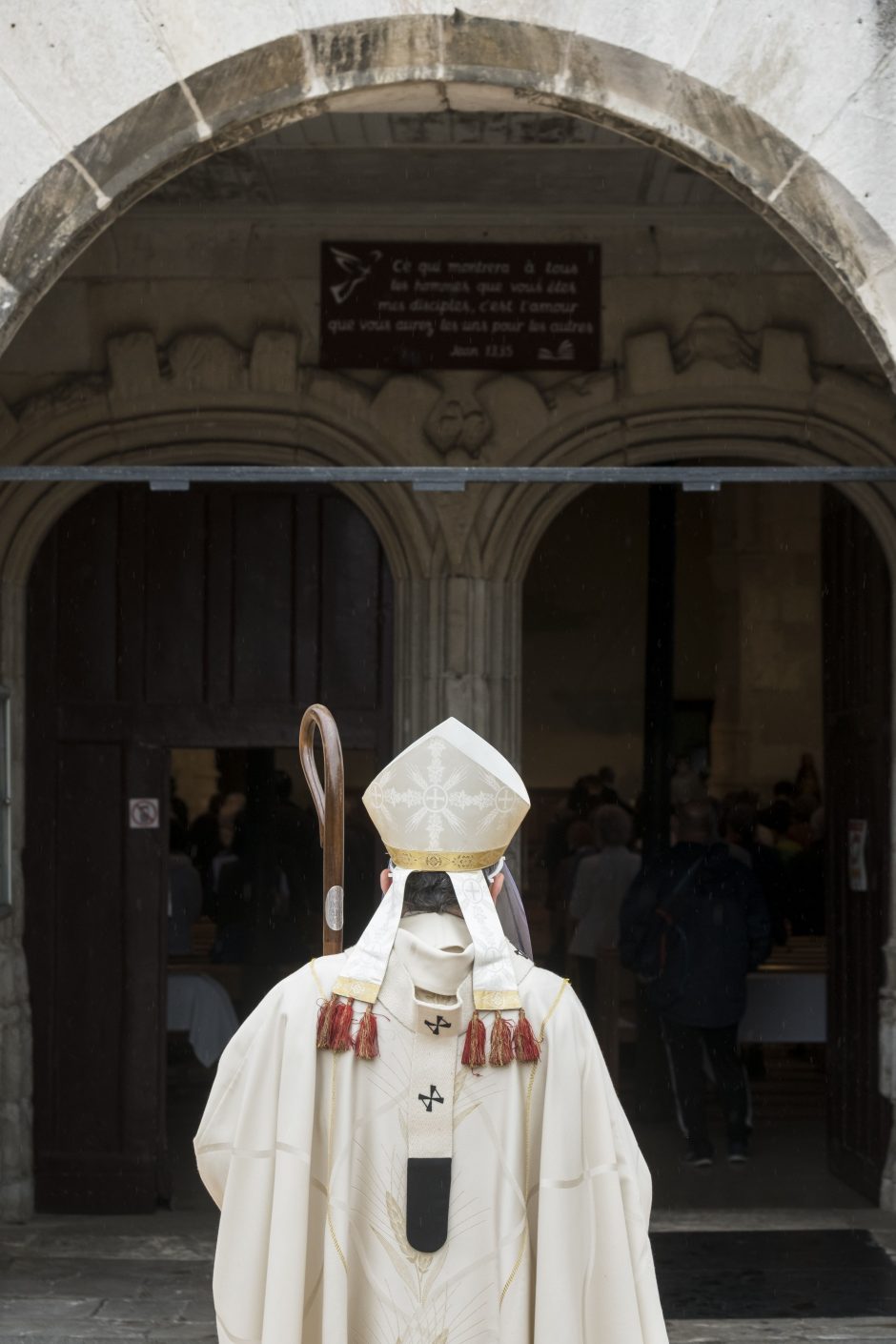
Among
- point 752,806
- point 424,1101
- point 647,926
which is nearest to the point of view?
point 424,1101

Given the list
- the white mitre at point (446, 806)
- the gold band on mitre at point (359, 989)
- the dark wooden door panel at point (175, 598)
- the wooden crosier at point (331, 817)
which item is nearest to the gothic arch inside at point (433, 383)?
the dark wooden door panel at point (175, 598)

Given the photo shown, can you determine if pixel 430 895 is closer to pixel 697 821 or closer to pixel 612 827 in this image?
pixel 697 821

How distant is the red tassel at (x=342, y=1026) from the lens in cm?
315

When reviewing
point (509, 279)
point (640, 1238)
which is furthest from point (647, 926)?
point (640, 1238)

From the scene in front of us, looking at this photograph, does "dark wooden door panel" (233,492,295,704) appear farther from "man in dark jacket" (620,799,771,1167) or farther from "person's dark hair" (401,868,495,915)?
"person's dark hair" (401,868,495,915)

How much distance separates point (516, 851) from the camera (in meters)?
7.81

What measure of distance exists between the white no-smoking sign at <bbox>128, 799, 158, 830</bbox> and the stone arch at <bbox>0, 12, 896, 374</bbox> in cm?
345

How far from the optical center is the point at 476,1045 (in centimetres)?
312

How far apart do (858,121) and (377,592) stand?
147 inches

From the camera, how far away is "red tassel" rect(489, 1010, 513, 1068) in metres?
3.12

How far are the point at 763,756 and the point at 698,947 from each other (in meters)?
8.52

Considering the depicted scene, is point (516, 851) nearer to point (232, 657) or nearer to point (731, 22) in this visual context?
point (232, 657)

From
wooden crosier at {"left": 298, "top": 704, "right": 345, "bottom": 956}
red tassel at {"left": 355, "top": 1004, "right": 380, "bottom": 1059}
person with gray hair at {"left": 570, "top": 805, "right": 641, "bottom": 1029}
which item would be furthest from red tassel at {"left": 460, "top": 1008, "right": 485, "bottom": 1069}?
person with gray hair at {"left": 570, "top": 805, "right": 641, "bottom": 1029}

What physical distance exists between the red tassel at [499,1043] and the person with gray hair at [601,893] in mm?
6627
